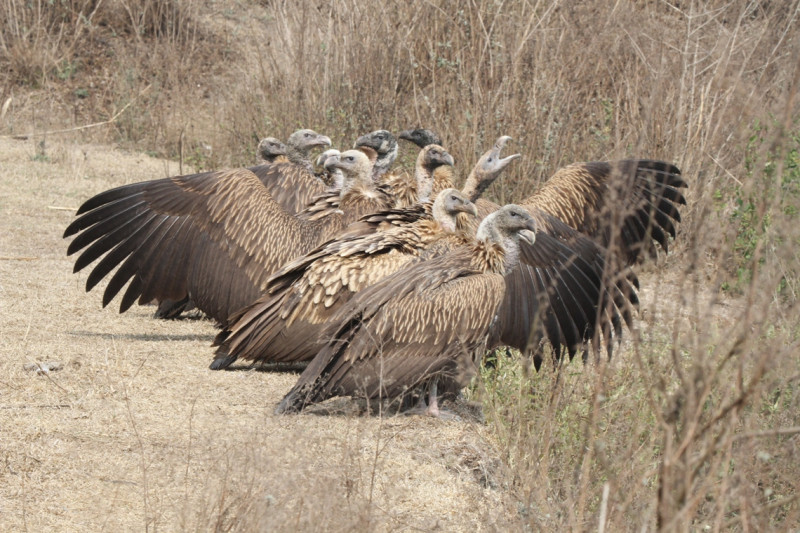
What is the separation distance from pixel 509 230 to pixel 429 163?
2260mm

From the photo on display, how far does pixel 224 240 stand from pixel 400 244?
157 centimetres

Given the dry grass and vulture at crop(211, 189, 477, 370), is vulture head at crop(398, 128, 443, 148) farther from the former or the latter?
vulture at crop(211, 189, 477, 370)

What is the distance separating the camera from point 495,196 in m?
10.1

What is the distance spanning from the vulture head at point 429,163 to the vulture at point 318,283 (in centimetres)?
162

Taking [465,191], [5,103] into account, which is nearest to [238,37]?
[5,103]

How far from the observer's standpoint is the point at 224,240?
290 inches

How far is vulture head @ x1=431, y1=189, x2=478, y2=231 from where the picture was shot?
647 centimetres

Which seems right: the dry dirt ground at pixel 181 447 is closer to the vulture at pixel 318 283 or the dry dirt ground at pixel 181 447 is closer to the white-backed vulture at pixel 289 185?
the vulture at pixel 318 283

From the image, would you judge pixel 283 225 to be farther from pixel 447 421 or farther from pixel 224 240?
pixel 447 421

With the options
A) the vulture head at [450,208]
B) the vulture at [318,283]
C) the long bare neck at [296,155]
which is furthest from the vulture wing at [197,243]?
the long bare neck at [296,155]

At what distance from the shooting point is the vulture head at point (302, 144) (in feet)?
31.4

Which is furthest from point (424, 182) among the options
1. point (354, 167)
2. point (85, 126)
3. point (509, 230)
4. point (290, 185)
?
point (85, 126)

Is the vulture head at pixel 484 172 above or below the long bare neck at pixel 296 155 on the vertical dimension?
above

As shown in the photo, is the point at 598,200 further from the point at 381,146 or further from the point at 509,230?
the point at 509,230
